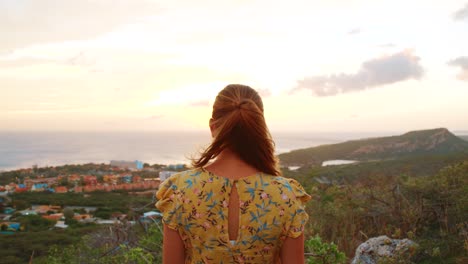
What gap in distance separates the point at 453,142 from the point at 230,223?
19615 mm

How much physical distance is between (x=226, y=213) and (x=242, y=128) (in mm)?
349

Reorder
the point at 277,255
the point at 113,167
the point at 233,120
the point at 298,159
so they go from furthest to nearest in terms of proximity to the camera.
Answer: the point at 113,167, the point at 298,159, the point at 277,255, the point at 233,120

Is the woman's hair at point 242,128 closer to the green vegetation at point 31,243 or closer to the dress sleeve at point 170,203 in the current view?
the dress sleeve at point 170,203

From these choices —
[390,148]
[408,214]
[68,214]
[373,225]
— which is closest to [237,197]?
[408,214]

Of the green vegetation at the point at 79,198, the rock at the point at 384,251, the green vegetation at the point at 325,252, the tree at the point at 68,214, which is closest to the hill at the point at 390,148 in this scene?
the green vegetation at the point at 79,198

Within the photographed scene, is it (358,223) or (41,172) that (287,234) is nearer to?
(358,223)

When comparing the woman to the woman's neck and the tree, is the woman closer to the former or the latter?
the woman's neck

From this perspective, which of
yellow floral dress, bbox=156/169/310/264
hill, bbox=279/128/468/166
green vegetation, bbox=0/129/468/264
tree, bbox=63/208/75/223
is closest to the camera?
yellow floral dress, bbox=156/169/310/264

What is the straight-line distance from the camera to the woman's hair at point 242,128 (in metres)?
1.61

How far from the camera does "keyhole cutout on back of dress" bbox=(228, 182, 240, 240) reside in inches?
63.9

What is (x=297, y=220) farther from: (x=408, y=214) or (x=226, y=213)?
(x=408, y=214)

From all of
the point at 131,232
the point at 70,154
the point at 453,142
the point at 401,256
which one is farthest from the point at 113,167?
the point at 401,256

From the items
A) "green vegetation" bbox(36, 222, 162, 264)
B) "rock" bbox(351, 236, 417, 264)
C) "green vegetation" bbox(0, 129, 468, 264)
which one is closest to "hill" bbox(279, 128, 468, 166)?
"green vegetation" bbox(0, 129, 468, 264)

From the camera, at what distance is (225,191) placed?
5.29 ft
